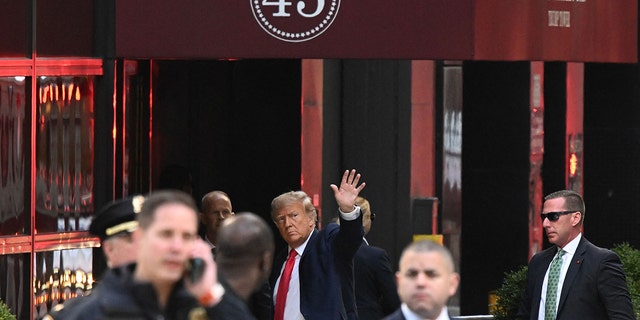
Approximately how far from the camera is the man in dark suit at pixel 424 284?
607 centimetres

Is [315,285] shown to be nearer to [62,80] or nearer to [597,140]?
[62,80]

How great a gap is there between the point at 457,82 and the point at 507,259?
7.58 ft

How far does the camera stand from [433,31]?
1092 centimetres

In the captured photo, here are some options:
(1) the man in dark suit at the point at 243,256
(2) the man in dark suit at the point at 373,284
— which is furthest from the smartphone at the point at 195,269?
(2) the man in dark suit at the point at 373,284

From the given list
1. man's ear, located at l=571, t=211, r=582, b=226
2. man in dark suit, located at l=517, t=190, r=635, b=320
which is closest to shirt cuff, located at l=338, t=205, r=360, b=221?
man in dark suit, located at l=517, t=190, r=635, b=320

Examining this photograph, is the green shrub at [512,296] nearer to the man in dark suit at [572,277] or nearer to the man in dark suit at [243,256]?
the man in dark suit at [572,277]

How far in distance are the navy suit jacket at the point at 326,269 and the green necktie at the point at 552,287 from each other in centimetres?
165

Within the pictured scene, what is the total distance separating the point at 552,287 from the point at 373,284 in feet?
3.94

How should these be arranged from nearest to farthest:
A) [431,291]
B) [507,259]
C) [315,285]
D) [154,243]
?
[154,243] < [431,291] < [315,285] < [507,259]

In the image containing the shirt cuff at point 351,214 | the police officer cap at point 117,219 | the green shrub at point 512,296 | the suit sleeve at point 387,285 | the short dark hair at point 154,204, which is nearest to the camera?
the short dark hair at point 154,204

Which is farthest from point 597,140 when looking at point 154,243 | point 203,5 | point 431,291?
point 154,243

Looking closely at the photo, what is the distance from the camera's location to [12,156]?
419 inches

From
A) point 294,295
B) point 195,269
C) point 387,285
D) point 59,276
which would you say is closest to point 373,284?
point 387,285

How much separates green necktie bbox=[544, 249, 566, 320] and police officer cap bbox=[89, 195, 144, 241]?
5020mm
